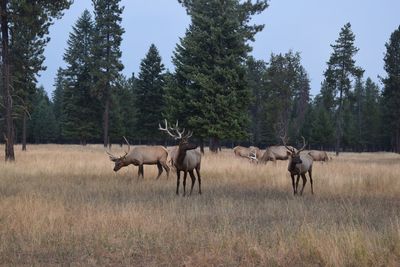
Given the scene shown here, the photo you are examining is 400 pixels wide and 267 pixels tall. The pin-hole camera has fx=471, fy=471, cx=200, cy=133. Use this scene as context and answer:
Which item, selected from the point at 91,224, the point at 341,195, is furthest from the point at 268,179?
the point at 91,224

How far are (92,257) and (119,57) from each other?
140 feet

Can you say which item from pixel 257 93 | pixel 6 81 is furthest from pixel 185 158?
pixel 257 93

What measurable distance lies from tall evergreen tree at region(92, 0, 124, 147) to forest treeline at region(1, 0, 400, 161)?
0.33ft

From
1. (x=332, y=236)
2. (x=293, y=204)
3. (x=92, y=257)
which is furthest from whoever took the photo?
(x=293, y=204)

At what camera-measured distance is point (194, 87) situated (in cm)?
3322

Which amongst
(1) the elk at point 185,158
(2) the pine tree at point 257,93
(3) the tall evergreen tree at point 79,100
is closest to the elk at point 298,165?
(1) the elk at point 185,158

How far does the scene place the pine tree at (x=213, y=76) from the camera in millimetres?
31766

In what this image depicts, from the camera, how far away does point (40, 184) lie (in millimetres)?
14227

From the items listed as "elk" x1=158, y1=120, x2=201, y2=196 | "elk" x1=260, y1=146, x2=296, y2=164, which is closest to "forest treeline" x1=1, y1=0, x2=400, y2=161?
"elk" x1=260, y1=146, x2=296, y2=164

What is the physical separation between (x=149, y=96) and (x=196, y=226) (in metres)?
43.6

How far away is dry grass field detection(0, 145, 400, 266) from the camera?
6211 millimetres

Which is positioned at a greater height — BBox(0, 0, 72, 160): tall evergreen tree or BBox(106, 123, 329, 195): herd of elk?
BBox(0, 0, 72, 160): tall evergreen tree

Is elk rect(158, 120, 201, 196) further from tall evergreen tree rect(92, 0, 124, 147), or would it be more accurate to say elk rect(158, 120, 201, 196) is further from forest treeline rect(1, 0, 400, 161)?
tall evergreen tree rect(92, 0, 124, 147)

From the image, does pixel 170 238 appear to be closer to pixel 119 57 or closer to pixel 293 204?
pixel 293 204
